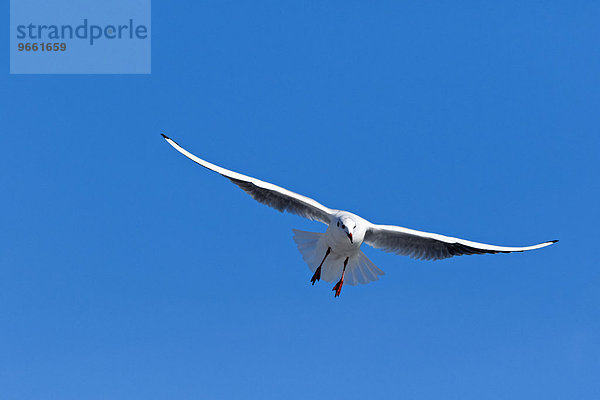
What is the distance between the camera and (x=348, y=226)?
17.1 m

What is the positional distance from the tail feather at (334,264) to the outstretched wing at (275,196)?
0.40m

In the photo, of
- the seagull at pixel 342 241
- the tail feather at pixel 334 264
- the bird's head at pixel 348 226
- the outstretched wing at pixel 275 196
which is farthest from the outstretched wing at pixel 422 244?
the outstretched wing at pixel 275 196

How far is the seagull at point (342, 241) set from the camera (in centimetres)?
1748

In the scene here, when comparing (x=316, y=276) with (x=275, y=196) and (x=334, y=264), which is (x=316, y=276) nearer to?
(x=334, y=264)

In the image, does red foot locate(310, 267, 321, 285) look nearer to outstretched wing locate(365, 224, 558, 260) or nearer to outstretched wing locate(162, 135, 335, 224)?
outstretched wing locate(162, 135, 335, 224)

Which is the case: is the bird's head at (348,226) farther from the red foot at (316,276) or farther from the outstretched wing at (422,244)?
the red foot at (316,276)

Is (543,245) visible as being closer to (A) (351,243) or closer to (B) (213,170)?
→ (A) (351,243)

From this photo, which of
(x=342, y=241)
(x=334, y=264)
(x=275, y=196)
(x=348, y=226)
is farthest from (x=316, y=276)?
(x=275, y=196)

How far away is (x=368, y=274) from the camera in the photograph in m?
18.2

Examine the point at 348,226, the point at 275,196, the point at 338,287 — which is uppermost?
the point at 275,196

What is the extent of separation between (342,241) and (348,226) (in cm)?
43

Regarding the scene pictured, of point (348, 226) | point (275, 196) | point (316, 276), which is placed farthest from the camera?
point (316, 276)

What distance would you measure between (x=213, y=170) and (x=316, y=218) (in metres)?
2.18

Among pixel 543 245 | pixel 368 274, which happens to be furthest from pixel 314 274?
pixel 543 245
